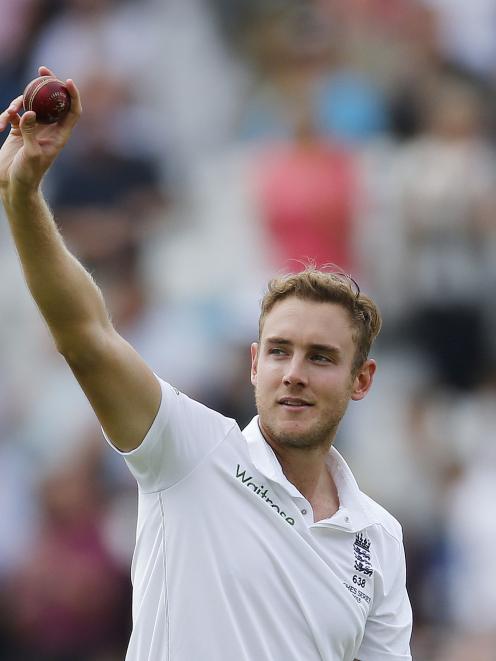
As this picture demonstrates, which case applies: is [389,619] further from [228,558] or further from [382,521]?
[228,558]

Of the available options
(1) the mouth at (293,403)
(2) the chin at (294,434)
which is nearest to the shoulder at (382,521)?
(2) the chin at (294,434)

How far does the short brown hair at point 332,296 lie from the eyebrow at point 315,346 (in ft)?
0.37

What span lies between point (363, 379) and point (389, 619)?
2.44ft

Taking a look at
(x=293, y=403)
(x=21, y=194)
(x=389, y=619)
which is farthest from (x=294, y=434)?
(x=21, y=194)

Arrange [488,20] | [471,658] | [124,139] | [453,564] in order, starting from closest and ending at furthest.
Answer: [471,658] < [453,564] < [124,139] < [488,20]

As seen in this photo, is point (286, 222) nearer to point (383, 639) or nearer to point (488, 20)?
point (488, 20)

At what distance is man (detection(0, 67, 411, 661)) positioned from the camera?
3277 mm

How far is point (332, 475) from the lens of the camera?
4.19 metres

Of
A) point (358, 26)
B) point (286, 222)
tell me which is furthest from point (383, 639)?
point (358, 26)

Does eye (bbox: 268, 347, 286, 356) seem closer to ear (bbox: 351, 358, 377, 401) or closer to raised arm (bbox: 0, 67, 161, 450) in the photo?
ear (bbox: 351, 358, 377, 401)

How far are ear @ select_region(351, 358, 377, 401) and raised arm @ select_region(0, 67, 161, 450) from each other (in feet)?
2.98

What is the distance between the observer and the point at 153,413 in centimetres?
347

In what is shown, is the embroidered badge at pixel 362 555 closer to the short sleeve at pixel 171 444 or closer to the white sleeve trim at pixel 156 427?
the short sleeve at pixel 171 444

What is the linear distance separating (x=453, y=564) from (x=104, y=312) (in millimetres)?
4759
